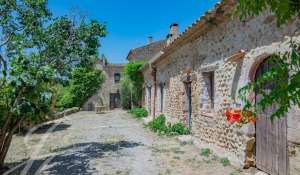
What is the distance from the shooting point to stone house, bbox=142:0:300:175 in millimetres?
5238

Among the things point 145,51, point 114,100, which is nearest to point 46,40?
point 145,51

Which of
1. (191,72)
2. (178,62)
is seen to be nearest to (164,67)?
(178,62)

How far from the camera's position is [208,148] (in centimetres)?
833

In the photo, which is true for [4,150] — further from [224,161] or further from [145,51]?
[145,51]

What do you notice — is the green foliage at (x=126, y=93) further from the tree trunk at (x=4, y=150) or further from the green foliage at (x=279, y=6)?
the green foliage at (x=279, y=6)

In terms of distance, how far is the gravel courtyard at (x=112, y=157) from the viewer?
22.0 feet

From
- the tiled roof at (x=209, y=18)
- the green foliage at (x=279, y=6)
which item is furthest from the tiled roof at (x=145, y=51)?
the green foliage at (x=279, y=6)

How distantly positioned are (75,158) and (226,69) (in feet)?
16.6

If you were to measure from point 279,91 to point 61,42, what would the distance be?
29.9 ft

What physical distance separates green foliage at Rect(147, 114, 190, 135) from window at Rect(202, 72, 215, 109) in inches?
89.4

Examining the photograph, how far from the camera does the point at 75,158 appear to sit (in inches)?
327

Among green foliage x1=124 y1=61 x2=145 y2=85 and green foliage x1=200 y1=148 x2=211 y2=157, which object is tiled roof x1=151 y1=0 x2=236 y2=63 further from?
green foliage x1=124 y1=61 x2=145 y2=85

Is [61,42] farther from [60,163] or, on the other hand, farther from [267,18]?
[267,18]

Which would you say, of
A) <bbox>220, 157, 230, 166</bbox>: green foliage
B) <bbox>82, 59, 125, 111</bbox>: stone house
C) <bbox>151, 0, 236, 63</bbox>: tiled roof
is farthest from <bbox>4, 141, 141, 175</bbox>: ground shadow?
<bbox>82, 59, 125, 111</bbox>: stone house
